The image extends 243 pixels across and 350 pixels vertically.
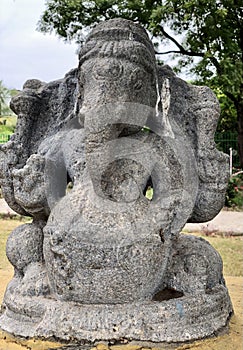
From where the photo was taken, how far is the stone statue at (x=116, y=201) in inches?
93.4

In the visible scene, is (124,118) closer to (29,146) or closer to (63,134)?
(63,134)

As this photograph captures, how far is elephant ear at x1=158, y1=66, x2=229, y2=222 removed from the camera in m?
2.74

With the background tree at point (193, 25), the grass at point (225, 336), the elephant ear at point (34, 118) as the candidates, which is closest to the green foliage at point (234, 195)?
the background tree at point (193, 25)

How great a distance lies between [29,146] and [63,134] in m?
0.25

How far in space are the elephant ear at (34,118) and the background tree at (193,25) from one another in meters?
7.23

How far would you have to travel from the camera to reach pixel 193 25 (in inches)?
426

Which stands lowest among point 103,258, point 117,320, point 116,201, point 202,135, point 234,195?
point 234,195

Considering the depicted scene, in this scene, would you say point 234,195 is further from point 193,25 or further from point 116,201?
point 116,201

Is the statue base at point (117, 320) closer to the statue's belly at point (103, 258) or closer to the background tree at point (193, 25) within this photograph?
the statue's belly at point (103, 258)

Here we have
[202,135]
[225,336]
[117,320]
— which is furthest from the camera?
[202,135]

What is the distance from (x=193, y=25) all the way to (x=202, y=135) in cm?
865

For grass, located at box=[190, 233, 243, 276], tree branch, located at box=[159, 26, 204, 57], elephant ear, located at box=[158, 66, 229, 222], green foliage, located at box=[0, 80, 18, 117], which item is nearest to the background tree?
tree branch, located at box=[159, 26, 204, 57]

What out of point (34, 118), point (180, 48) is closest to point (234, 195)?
point (180, 48)

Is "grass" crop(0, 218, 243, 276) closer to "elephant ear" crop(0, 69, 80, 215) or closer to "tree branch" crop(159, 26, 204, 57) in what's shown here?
"elephant ear" crop(0, 69, 80, 215)
